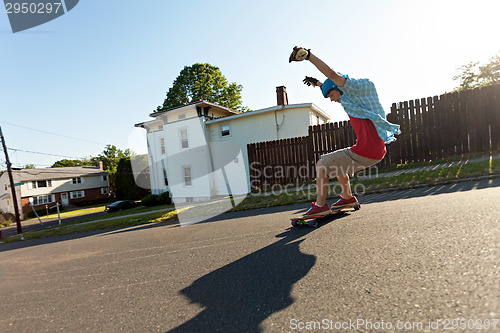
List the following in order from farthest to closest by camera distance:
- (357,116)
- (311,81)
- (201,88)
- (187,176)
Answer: (201,88)
(187,176)
(311,81)
(357,116)

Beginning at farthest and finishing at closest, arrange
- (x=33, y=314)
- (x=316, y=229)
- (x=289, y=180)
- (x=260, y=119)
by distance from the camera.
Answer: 1. (x=260, y=119)
2. (x=289, y=180)
3. (x=316, y=229)
4. (x=33, y=314)

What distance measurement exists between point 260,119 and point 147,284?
763 inches

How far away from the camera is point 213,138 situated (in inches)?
933

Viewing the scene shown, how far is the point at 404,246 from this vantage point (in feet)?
7.59

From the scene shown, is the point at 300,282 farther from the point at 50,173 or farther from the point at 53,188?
the point at 50,173

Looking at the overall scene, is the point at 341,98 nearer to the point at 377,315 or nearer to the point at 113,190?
the point at 377,315

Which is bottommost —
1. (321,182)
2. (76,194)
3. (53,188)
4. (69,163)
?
(76,194)

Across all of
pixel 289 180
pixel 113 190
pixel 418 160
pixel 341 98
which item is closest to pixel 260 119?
pixel 289 180

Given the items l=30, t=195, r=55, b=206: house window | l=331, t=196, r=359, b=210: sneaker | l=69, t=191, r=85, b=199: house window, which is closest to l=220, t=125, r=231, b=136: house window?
l=331, t=196, r=359, b=210: sneaker

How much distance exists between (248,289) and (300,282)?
1.31 ft

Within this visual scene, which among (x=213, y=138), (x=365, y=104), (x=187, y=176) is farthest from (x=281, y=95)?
(x=365, y=104)

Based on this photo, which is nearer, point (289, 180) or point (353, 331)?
point (353, 331)

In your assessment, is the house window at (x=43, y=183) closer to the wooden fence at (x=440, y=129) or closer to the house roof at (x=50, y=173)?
the house roof at (x=50, y=173)

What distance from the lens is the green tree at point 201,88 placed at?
35.6m
